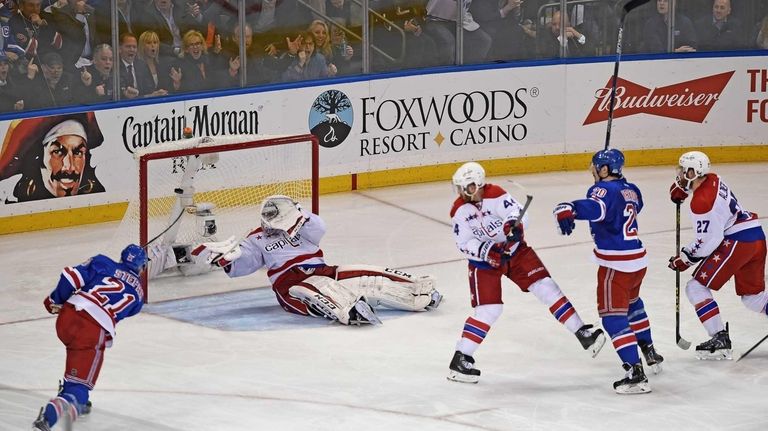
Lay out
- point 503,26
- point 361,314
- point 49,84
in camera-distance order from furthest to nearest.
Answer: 1. point 503,26
2. point 49,84
3. point 361,314

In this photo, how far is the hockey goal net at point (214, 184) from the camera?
8.77 meters

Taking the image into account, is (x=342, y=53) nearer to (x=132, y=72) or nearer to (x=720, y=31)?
(x=132, y=72)

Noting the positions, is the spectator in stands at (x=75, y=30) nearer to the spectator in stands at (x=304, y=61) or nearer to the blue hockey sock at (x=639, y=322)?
the spectator in stands at (x=304, y=61)

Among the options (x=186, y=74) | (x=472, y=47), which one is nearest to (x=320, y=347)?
(x=186, y=74)

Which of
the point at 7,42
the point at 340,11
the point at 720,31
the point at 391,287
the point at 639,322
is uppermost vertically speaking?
the point at 340,11

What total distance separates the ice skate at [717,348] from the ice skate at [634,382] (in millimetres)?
681

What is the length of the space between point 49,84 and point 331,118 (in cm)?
227

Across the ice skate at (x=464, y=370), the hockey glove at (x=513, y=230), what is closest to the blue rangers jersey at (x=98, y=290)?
the ice skate at (x=464, y=370)

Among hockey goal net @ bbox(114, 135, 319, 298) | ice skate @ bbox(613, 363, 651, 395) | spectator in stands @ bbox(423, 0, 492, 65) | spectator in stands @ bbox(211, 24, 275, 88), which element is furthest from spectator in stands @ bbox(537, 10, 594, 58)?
ice skate @ bbox(613, 363, 651, 395)

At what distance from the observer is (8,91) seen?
10219mm

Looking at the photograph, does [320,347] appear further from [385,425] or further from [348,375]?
[385,425]

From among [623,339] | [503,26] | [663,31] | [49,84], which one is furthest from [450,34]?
[623,339]

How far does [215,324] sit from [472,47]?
493cm

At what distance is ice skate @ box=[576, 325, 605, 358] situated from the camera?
7102mm
